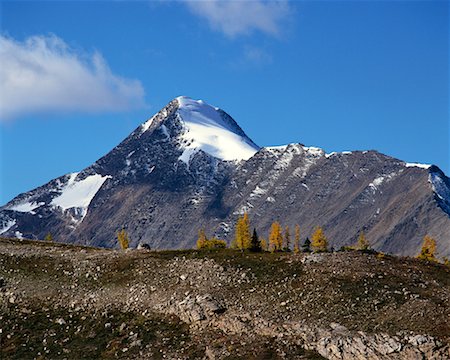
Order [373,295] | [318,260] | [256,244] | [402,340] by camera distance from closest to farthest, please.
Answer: [402,340] → [373,295] → [318,260] → [256,244]

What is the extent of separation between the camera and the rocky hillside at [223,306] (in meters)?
83.8

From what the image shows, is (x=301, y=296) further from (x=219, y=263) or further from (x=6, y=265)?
(x=6, y=265)

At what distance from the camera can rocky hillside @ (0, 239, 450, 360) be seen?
275 ft

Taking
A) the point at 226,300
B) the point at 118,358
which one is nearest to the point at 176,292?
the point at 226,300

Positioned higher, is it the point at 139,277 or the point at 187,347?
the point at 139,277

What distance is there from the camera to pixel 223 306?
92.4 meters

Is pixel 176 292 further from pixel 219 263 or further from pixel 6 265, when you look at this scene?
pixel 6 265

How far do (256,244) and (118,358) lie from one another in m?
44.1

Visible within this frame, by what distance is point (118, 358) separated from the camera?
86.6 meters

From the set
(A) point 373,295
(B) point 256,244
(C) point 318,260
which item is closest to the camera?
(A) point 373,295

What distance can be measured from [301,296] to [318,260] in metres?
10.6

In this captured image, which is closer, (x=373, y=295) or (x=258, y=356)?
(x=258, y=356)

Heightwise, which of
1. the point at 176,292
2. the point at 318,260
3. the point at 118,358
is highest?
the point at 318,260

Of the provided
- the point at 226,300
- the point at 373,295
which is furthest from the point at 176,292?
the point at 373,295
